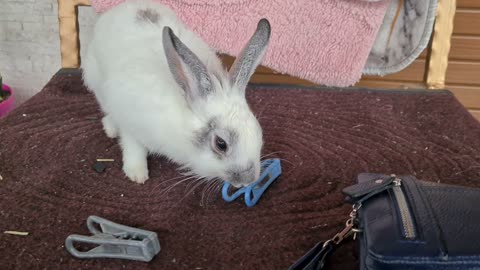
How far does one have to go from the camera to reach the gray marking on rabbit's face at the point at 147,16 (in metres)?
1.17

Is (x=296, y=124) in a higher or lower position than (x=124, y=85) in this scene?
lower

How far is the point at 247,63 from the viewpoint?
38.5 inches

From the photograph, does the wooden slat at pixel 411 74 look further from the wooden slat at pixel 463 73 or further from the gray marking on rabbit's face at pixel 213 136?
the gray marking on rabbit's face at pixel 213 136

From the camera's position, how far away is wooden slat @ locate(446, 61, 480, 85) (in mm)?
1985

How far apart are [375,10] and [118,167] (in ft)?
2.54

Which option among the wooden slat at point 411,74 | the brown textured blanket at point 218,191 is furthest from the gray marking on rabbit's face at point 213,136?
the wooden slat at point 411,74

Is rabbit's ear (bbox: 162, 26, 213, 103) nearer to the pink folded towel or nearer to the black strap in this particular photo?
the black strap

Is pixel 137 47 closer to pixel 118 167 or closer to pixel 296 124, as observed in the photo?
pixel 118 167

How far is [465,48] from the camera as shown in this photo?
195cm

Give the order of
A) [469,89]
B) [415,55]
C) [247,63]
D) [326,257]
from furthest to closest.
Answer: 1. [469,89]
2. [415,55]
3. [247,63]
4. [326,257]

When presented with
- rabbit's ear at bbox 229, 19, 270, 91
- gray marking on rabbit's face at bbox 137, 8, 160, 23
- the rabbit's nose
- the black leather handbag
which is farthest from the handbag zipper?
gray marking on rabbit's face at bbox 137, 8, 160, 23

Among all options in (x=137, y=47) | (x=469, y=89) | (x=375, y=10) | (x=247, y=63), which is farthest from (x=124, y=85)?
(x=469, y=89)

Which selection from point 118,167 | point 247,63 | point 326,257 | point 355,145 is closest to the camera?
point 326,257

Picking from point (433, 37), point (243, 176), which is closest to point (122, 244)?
point (243, 176)
